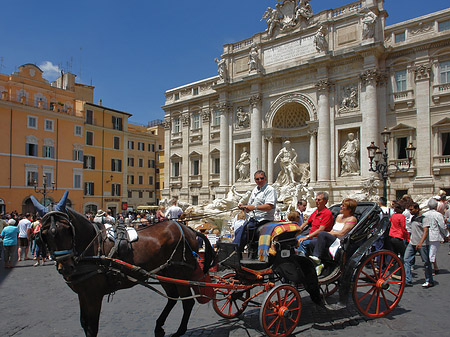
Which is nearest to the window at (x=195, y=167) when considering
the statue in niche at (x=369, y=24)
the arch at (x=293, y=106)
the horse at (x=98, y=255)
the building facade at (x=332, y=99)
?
the building facade at (x=332, y=99)

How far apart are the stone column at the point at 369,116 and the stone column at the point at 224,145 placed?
1072cm

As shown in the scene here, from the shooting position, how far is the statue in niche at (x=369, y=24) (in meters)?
21.9

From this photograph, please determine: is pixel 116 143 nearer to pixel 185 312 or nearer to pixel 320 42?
pixel 320 42

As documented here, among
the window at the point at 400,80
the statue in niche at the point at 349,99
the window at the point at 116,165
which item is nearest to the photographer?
the window at the point at 400,80

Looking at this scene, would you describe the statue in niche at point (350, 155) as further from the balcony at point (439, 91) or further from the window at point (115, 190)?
the window at point (115, 190)

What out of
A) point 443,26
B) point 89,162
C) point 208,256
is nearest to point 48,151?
point 89,162

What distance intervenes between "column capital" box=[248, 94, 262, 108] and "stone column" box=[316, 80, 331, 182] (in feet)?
15.8

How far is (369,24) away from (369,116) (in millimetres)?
5418

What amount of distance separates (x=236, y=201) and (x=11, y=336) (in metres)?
19.6

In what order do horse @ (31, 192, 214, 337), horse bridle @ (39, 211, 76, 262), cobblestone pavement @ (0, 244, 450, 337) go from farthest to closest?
cobblestone pavement @ (0, 244, 450, 337) < horse @ (31, 192, 214, 337) < horse bridle @ (39, 211, 76, 262)

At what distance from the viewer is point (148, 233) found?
5703 millimetres

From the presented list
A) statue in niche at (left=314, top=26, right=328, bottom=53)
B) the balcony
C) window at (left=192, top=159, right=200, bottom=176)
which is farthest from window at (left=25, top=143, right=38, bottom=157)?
the balcony

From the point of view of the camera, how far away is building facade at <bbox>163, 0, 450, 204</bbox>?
68.0 ft

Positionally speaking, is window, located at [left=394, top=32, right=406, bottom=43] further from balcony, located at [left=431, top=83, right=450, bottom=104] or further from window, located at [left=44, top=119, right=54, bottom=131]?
window, located at [left=44, top=119, right=54, bottom=131]
